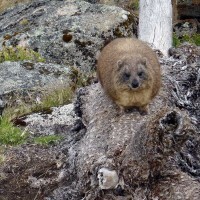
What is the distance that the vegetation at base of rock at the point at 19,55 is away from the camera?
1021 cm

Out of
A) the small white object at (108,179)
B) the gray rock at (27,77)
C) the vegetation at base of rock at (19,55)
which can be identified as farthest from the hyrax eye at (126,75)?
the vegetation at base of rock at (19,55)

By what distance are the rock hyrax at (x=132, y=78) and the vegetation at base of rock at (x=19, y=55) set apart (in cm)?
395

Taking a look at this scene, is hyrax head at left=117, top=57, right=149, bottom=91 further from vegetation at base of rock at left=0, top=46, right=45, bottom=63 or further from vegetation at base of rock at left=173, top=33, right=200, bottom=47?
vegetation at base of rock at left=173, top=33, right=200, bottom=47

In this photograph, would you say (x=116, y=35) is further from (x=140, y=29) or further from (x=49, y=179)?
(x=49, y=179)

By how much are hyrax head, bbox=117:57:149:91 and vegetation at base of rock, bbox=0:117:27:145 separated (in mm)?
1821

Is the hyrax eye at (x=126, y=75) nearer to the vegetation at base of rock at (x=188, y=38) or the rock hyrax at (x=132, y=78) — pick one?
the rock hyrax at (x=132, y=78)

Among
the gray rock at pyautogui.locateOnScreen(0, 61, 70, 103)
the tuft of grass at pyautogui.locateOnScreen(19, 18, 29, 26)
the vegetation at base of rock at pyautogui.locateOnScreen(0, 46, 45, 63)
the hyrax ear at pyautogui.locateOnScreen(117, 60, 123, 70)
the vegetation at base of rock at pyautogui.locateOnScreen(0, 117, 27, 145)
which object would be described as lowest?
the tuft of grass at pyautogui.locateOnScreen(19, 18, 29, 26)

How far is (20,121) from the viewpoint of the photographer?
25.5 ft

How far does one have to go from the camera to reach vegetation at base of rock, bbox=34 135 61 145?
718 cm

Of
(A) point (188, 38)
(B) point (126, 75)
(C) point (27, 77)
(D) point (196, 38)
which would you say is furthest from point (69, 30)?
(B) point (126, 75)

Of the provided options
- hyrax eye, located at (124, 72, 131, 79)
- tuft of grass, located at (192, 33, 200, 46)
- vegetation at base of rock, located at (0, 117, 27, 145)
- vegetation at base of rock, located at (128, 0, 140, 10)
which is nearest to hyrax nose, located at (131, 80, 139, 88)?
hyrax eye, located at (124, 72, 131, 79)

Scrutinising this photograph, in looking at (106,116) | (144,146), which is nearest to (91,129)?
(106,116)

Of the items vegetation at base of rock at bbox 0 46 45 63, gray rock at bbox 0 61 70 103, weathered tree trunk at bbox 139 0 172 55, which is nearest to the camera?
gray rock at bbox 0 61 70 103

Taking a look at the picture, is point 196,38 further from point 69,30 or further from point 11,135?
point 11,135
